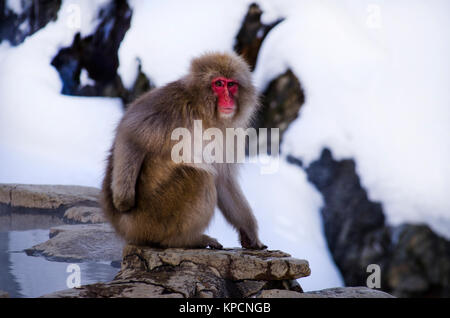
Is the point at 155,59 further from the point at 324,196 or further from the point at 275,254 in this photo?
the point at 275,254

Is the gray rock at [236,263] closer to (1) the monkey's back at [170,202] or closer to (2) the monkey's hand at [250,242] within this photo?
(1) the monkey's back at [170,202]

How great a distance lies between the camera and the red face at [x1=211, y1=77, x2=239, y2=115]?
7.31 feet

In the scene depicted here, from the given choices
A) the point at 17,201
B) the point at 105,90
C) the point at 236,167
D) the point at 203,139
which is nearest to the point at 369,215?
the point at 236,167

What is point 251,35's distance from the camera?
4852mm

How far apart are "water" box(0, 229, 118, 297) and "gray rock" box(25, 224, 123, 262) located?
8 centimetres

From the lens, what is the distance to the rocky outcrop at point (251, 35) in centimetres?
482

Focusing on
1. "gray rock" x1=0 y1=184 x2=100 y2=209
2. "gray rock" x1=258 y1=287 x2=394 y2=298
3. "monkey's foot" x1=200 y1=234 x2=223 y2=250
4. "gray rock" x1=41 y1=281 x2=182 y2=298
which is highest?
"gray rock" x1=0 y1=184 x2=100 y2=209

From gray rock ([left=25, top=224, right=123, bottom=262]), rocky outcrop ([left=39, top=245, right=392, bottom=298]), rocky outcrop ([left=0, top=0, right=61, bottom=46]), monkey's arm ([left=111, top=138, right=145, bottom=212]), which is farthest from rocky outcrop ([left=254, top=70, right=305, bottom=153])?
rocky outcrop ([left=0, top=0, right=61, bottom=46])

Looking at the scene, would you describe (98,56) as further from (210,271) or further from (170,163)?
(210,271)

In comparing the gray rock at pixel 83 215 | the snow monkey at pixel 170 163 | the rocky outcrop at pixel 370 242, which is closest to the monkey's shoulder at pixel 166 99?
the snow monkey at pixel 170 163

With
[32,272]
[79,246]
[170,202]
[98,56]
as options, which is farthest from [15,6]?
[170,202]

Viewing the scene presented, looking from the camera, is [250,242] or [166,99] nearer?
[166,99]

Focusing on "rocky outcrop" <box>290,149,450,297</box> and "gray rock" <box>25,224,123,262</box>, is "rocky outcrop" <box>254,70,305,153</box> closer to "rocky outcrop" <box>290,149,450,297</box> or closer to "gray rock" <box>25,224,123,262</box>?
"rocky outcrop" <box>290,149,450,297</box>

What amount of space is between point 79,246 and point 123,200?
36.7 inches
